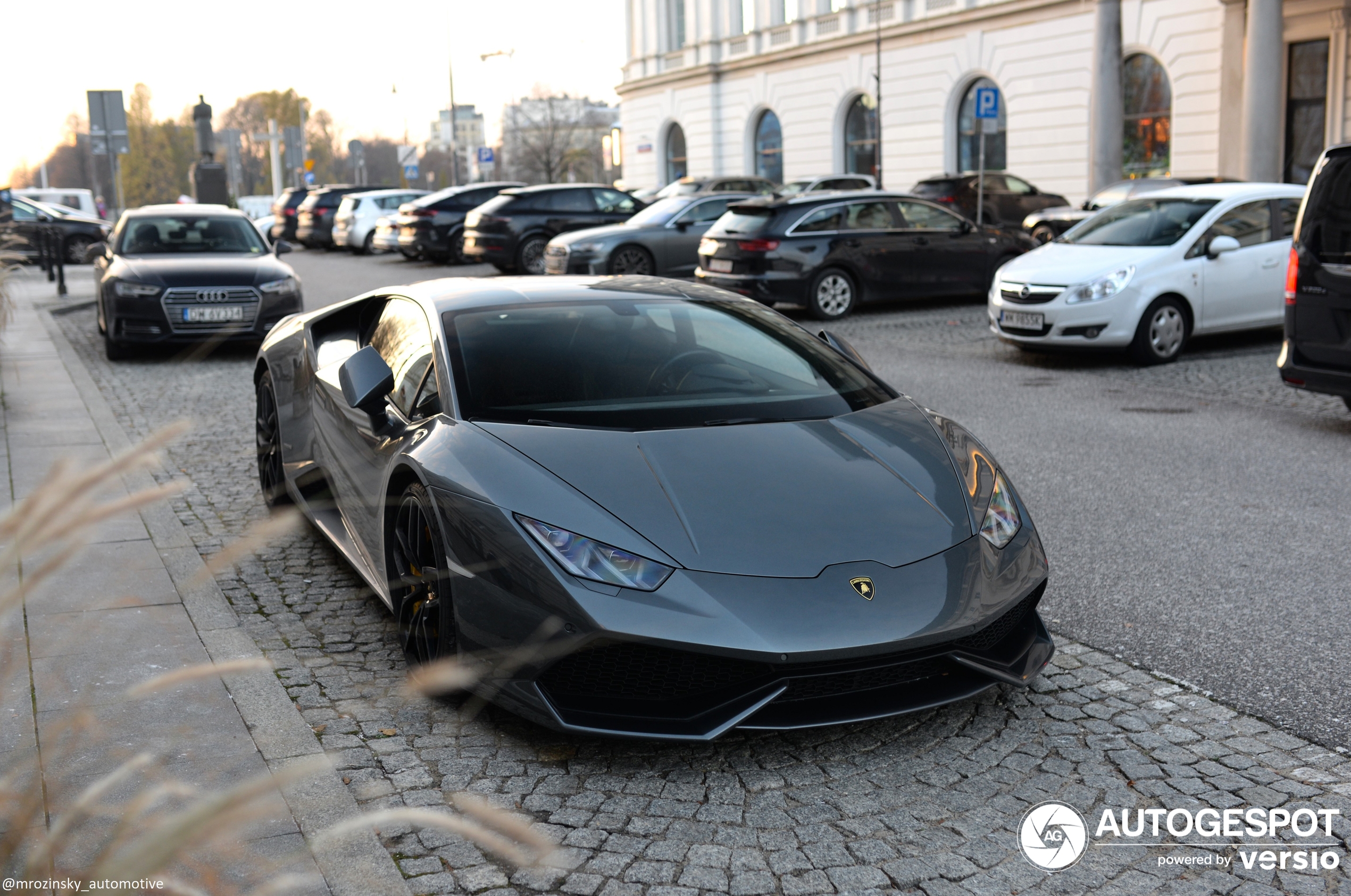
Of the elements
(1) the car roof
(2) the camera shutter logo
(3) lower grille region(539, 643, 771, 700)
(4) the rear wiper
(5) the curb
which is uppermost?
(1) the car roof

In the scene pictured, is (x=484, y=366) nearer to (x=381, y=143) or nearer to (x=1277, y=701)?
(x=1277, y=701)

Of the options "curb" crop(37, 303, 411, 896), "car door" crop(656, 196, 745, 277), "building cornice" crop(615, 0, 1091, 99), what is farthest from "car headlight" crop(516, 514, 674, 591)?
"building cornice" crop(615, 0, 1091, 99)

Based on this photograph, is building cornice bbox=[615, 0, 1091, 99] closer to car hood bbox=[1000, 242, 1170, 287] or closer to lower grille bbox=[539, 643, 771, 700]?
car hood bbox=[1000, 242, 1170, 287]

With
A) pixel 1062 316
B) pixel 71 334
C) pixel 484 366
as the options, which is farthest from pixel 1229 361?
pixel 71 334

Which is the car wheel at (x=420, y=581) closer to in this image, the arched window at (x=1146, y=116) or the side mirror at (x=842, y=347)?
the side mirror at (x=842, y=347)

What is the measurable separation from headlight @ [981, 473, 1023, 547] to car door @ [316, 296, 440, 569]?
5.98 ft

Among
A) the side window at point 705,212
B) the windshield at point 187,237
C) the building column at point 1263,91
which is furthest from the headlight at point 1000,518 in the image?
the building column at point 1263,91

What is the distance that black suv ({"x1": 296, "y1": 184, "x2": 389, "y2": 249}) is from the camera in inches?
1358

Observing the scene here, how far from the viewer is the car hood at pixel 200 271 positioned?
1207 cm

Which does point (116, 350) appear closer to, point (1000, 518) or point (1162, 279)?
point (1162, 279)

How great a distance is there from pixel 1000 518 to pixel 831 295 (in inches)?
468

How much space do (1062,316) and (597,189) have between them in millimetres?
14323

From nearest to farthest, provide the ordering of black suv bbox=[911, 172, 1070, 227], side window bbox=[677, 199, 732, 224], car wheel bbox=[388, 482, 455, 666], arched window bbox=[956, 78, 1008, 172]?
car wheel bbox=[388, 482, 455, 666] → side window bbox=[677, 199, 732, 224] → black suv bbox=[911, 172, 1070, 227] → arched window bbox=[956, 78, 1008, 172]

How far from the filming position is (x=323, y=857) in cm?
287
